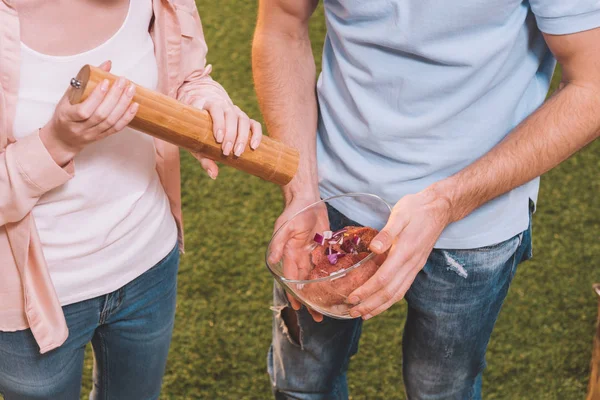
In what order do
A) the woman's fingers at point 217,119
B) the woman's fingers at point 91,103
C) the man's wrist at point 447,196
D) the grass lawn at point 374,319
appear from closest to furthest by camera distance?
the woman's fingers at point 91,103 → the woman's fingers at point 217,119 → the man's wrist at point 447,196 → the grass lawn at point 374,319

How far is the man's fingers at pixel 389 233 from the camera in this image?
3.19 feet

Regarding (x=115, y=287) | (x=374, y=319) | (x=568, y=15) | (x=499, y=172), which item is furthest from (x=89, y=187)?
(x=374, y=319)

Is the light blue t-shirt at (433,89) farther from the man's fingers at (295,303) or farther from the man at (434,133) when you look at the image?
the man's fingers at (295,303)

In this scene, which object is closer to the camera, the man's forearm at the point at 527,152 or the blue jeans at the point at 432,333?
the man's forearm at the point at 527,152

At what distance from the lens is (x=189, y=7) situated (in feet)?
3.85

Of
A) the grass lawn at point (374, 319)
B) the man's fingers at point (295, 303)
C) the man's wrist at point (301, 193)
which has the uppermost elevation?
the man's wrist at point (301, 193)

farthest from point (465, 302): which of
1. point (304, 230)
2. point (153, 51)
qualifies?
point (153, 51)

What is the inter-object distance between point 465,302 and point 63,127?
67 cm

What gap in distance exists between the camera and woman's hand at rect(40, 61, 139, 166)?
0.88 m

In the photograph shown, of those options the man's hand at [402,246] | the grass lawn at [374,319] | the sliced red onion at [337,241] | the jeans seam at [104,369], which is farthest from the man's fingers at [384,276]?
the grass lawn at [374,319]

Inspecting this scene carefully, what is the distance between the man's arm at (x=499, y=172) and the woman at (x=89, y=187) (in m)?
0.24

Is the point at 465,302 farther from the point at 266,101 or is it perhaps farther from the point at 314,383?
the point at 266,101

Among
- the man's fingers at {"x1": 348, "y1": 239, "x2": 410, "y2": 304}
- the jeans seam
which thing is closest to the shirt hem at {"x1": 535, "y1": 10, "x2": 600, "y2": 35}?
the man's fingers at {"x1": 348, "y1": 239, "x2": 410, "y2": 304}

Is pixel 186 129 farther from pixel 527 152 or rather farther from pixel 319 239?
pixel 527 152
